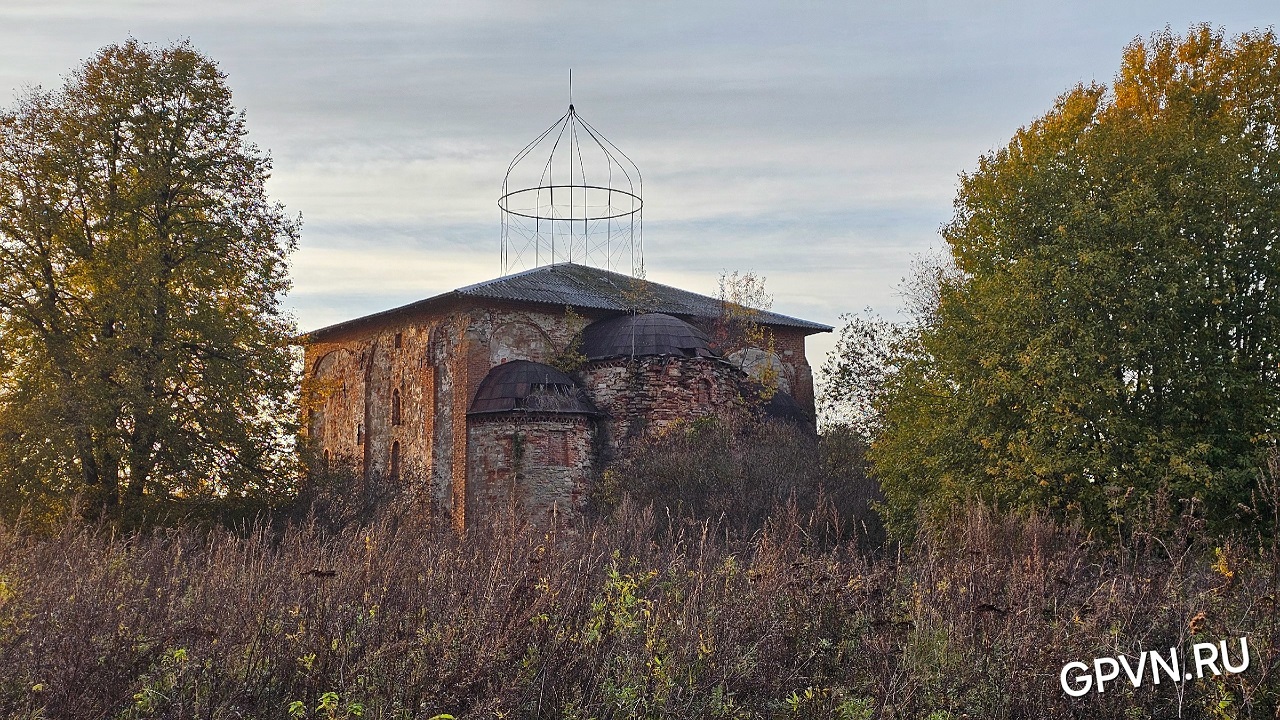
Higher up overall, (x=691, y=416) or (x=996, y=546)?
(x=691, y=416)

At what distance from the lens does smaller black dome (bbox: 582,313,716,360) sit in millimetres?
26062

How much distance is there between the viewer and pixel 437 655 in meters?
6.16

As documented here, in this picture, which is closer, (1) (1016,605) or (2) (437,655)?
(2) (437,655)

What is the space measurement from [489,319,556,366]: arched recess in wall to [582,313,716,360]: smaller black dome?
988mm

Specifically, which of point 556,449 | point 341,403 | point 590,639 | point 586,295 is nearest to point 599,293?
point 586,295

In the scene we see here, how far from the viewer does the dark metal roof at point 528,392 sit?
82.7 feet

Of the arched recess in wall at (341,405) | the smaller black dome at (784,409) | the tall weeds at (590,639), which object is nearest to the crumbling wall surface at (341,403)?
the arched recess in wall at (341,405)

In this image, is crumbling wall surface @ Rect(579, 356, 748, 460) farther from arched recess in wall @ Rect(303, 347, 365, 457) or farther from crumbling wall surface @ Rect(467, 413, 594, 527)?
arched recess in wall @ Rect(303, 347, 365, 457)

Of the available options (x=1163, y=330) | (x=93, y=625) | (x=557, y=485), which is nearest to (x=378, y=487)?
(x=557, y=485)

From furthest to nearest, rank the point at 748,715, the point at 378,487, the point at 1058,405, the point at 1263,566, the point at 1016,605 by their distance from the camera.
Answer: the point at 378,487
the point at 1058,405
the point at 1263,566
the point at 1016,605
the point at 748,715

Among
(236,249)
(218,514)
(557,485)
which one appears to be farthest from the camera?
(557,485)

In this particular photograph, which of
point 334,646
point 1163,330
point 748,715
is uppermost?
point 1163,330

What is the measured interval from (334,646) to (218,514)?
14.2m

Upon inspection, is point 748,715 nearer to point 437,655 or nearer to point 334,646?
point 437,655
